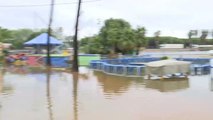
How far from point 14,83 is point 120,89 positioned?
585cm

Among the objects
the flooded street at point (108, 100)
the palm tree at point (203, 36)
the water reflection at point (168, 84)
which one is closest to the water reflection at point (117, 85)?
the flooded street at point (108, 100)

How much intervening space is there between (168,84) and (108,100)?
17.0 feet

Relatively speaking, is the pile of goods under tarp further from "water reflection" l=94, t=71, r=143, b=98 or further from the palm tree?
the palm tree

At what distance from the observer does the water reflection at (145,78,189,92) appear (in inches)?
679

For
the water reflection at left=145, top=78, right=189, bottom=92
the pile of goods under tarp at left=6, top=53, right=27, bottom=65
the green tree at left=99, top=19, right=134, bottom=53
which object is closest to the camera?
the water reflection at left=145, top=78, right=189, bottom=92

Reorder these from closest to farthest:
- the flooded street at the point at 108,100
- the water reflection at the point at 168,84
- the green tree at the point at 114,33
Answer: the flooded street at the point at 108,100
the water reflection at the point at 168,84
the green tree at the point at 114,33

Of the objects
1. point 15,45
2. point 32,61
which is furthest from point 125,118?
point 15,45

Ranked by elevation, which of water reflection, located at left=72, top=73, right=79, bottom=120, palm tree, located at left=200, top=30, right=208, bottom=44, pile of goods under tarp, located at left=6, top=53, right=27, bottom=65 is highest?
palm tree, located at left=200, top=30, right=208, bottom=44

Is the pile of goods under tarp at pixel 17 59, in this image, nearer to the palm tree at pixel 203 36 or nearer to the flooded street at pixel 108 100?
the flooded street at pixel 108 100

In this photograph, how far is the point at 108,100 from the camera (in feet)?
46.9

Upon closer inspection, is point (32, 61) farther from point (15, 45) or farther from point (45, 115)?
point (15, 45)

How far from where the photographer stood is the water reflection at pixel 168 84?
679 inches

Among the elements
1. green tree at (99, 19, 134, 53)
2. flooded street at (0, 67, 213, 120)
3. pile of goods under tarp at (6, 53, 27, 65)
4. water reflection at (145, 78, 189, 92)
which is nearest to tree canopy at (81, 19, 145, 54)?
green tree at (99, 19, 134, 53)

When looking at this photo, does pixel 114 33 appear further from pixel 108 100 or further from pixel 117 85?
pixel 108 100
